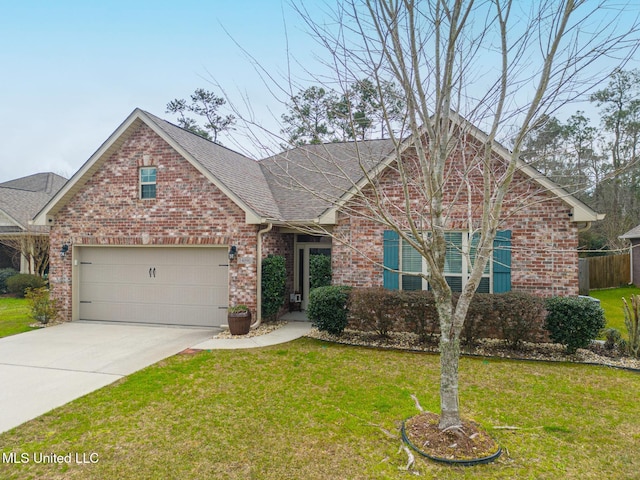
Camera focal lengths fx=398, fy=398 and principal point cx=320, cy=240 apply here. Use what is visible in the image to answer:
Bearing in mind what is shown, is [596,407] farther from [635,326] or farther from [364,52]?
[364,52]

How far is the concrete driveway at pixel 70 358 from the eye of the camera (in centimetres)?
570

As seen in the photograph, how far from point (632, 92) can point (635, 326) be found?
22.4m

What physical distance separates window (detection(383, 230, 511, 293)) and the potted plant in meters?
3.46

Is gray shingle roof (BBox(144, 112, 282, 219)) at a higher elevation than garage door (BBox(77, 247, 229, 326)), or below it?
higher

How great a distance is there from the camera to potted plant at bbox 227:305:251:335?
9.53m

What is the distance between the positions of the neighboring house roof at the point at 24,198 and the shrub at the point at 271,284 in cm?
1350

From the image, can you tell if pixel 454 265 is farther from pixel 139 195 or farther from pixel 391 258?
pixel 139 195

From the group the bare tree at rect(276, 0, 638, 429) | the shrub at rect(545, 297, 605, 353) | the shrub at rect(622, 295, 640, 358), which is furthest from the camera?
the shrub at rect(622, 295, 640, 358)

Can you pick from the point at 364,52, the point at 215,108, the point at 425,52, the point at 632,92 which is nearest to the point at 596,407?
the point at 425,52

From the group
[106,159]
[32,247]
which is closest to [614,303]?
[106,159]

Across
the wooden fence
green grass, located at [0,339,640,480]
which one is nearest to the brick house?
green grass, located at [0,339,640,480]

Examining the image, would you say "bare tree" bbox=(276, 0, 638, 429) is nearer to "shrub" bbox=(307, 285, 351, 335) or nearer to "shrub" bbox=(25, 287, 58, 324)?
"shrub" bbox=(307, 285, 351, 335)

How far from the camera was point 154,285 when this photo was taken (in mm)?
10922

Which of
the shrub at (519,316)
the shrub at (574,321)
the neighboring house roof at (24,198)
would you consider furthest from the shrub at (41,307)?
the shrub at (574,321)
